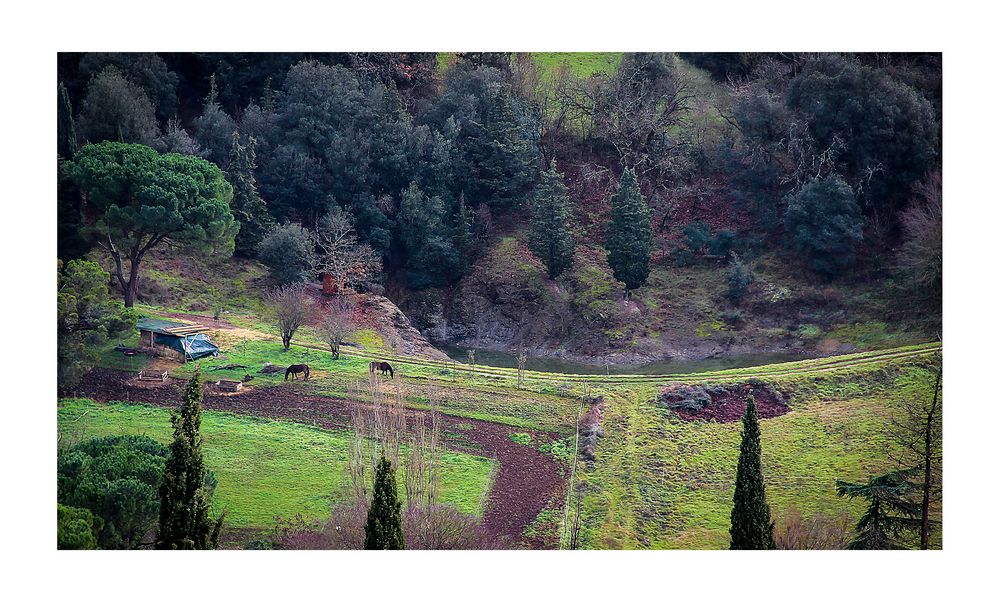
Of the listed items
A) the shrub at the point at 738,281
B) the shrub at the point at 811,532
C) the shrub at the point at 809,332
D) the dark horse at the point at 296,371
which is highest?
the shrub at the point at 738,281

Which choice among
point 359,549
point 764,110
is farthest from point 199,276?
point 764,110

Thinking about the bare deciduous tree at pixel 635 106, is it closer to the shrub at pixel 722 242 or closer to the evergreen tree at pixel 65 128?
the shrub at pixel 722 242

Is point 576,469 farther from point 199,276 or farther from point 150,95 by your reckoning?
point 150,95

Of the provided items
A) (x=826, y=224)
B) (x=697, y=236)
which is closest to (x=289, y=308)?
(x=697, y=236)

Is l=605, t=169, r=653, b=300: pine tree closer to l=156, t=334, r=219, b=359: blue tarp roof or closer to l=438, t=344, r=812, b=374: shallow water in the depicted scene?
l=438, t=344, r=812, b=374: shallow water

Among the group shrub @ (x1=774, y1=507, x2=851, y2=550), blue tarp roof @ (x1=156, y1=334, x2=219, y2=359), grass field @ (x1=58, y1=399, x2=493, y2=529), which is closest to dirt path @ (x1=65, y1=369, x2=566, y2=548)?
grass field @ (x1=58, y1=399, x2=493, y2=529)

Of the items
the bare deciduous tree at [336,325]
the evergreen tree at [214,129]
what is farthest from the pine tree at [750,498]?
the evergreen tree at [214,129]
